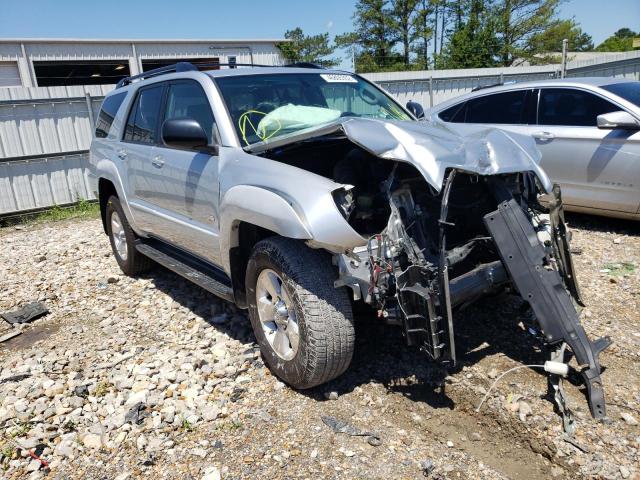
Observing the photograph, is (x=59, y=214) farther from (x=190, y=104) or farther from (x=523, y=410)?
(x=523, y=410)

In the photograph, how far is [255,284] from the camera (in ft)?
10.6

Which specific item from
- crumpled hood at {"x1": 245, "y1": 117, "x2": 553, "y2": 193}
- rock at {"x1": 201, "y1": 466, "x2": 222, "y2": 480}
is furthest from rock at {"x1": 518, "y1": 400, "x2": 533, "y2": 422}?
rock at {"x1": 201, "y1": 466, "x2": 222, "y2": 480}

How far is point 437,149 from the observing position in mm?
2791

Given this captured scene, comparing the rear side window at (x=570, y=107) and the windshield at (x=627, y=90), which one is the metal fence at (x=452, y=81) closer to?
the rear side window at (x=570, y=107)

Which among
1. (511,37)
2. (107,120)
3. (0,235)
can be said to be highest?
(511,37)

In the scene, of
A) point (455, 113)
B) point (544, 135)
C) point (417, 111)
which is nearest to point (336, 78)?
point (417, 111)

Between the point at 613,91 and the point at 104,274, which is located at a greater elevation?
the point at 613,91

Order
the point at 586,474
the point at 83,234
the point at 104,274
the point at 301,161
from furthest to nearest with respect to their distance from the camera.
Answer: the point at 83,234
the point at 104,274
the point at 301,161
the point at 586,474

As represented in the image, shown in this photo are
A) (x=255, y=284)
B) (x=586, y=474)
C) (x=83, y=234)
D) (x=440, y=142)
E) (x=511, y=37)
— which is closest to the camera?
(x=586, y=474)

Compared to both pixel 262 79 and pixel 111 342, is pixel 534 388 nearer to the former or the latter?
pixel 262 79

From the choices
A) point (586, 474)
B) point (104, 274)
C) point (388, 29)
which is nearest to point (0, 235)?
point (104, 274)

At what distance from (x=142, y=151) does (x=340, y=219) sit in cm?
262

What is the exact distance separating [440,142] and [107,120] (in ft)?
13.0

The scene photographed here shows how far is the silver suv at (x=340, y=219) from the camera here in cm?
271
